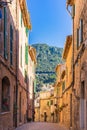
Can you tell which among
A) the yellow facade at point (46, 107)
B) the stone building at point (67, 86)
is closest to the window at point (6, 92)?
the stone building at point (67, 86)

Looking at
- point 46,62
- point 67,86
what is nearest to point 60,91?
point 67,86

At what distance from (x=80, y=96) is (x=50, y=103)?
4247 cm

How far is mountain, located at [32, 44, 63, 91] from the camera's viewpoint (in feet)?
287

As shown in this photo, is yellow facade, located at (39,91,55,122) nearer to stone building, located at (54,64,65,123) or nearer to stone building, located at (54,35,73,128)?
stone building, located at (54,64,65,123)

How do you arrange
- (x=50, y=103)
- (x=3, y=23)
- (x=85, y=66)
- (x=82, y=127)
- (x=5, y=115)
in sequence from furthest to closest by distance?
(x=50, y=103)
(x=5, y=115)
(x=3, y=23)
(x=82, y=127)
(x=85, y=66)

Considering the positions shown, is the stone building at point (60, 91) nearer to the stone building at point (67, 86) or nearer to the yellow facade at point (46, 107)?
the stone building at point (67, 86)

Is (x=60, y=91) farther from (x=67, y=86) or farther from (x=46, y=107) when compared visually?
(x=46, y=107)

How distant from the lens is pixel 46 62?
A: 311ft

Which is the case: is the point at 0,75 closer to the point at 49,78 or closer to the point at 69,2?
the point at 69,2

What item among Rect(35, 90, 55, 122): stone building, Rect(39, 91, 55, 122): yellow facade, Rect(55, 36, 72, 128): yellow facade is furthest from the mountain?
Rect(55, 36, 72, 128): yellow facade

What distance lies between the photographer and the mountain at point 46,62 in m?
87.5

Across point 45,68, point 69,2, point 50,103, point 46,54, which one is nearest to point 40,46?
point 46,54

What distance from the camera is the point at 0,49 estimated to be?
45.4 feet

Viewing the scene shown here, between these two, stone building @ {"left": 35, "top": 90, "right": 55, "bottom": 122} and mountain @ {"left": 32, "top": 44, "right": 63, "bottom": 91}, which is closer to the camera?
stone building @ {"left": 35, "top": 90, "right": 55, "bottom": 122}
